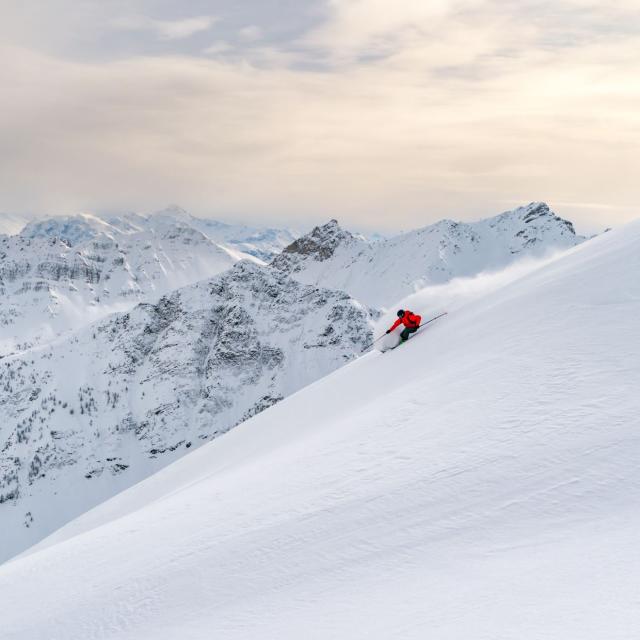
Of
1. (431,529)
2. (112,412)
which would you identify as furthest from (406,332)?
(112,412)

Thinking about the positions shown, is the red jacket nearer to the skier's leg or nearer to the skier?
the skier

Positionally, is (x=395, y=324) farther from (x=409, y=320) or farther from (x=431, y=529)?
(x=431, y=529)

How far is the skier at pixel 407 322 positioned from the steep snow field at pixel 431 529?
284 inches

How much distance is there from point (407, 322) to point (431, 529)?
13013mm

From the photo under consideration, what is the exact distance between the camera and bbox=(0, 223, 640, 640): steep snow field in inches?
194

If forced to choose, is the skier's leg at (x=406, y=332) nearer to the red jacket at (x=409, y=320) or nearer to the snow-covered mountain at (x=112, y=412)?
the red jacket at (x=409, y=320)

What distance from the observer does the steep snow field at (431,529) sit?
4.94 m

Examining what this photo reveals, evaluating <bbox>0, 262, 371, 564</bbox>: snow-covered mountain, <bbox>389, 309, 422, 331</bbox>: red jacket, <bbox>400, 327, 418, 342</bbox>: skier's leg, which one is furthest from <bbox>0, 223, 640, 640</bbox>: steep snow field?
<bbox>0, 262, 371, 564</bbox>: snow-covered mountain

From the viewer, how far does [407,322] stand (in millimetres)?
19047

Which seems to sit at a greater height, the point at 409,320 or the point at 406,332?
the point at 409,320

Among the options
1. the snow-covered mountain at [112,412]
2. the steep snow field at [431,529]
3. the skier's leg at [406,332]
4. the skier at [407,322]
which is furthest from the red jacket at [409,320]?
the snow-covered mountain at [112,412]

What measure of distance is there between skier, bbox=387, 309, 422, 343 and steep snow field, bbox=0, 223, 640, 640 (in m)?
7.22

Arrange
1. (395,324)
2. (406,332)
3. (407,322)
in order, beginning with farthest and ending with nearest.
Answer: (395,324), (406,332), (407,322)

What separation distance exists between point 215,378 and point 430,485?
189m
